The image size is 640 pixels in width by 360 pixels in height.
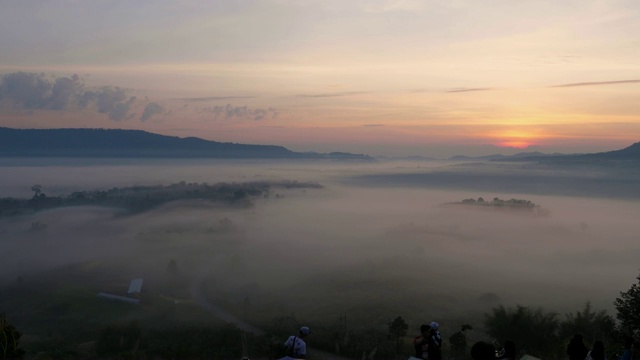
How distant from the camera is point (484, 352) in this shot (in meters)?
8.03

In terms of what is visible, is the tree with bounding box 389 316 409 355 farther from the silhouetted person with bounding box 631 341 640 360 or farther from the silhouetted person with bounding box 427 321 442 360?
the silhouetted person with bounding box 631 341 640 360

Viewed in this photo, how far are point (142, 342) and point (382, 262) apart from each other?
6543 cm

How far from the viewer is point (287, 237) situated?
14625cm

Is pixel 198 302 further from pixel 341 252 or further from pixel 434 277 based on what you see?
pixel 341 252

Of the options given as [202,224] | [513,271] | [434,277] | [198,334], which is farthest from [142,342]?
[202,224]

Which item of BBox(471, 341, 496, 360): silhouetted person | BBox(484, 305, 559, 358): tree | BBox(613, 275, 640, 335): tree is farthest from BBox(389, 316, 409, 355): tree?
BBox(471, 341, 496, 360): silhouetted person

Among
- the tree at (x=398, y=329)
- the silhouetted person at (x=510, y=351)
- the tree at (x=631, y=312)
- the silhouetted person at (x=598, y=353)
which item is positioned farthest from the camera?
the tree at (x=398, y=329)

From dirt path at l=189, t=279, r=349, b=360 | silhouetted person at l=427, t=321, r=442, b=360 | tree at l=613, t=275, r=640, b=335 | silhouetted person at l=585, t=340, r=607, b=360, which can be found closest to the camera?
silhouetted person at l=585, t=340, r=607, b=360

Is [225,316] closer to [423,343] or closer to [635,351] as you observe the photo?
[423,343]

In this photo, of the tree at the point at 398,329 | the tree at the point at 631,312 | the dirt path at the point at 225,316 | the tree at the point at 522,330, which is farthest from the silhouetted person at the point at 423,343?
the tree at the point at 398,329

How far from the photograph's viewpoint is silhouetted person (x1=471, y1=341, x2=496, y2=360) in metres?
8.01

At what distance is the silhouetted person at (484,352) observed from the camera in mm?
8008

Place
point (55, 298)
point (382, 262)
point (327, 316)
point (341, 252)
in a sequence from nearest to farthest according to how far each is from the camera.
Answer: point (327, 316)
point (55, 298)
point (382, 262)
point (341, 252)

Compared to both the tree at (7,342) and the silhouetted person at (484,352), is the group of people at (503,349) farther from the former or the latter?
the tree at (7,342)
